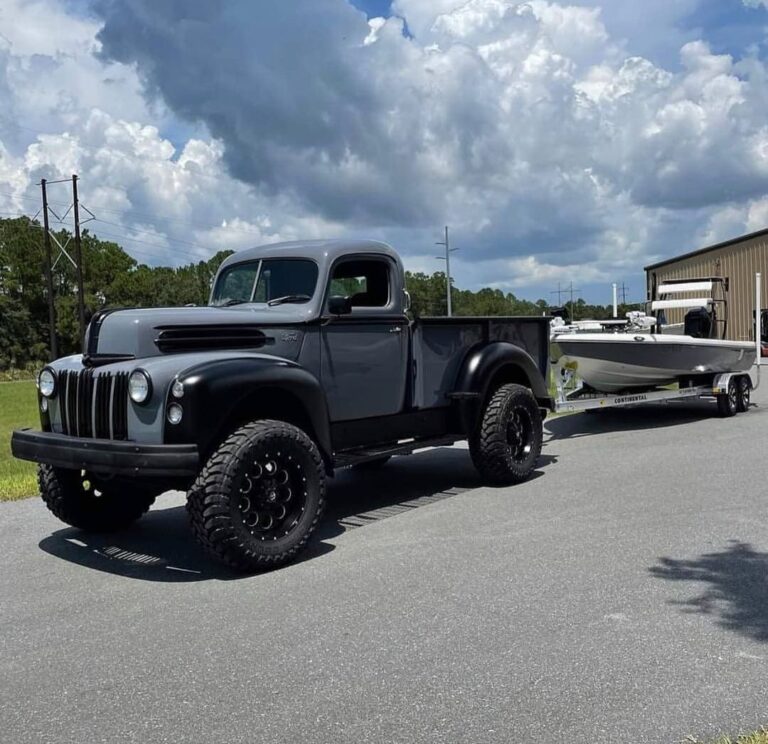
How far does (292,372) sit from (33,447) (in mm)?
1742

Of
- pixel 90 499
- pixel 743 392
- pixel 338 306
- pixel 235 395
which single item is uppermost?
pixel 338 306

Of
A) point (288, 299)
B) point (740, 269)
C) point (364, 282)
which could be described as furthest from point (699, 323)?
point (740, 269)

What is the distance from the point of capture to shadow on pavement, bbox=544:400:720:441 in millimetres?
11508

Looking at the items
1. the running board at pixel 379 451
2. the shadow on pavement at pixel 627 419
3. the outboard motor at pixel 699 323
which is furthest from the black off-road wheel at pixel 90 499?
the outboard motor at pixel 699 323

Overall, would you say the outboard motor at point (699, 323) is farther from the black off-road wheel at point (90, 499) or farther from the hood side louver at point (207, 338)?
the black off-road wheel at point (90, 499)

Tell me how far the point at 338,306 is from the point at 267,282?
77 cm

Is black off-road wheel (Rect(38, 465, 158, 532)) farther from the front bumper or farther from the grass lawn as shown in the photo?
the grass lawn

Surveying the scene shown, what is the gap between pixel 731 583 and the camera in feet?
15.2

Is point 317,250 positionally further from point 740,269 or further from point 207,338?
point 740,269

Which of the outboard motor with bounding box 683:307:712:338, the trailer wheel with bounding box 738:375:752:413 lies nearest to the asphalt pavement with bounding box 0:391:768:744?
the trailer wheel with bounding box 738:375:752:413

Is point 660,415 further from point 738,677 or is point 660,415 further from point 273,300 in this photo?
point 738,677

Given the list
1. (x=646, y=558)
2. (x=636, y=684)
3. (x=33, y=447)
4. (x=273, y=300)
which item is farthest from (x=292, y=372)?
(x=636, y=684)

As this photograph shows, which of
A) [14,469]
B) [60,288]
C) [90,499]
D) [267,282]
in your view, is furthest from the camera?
[60,288]

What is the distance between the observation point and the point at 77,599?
4.72 metres
